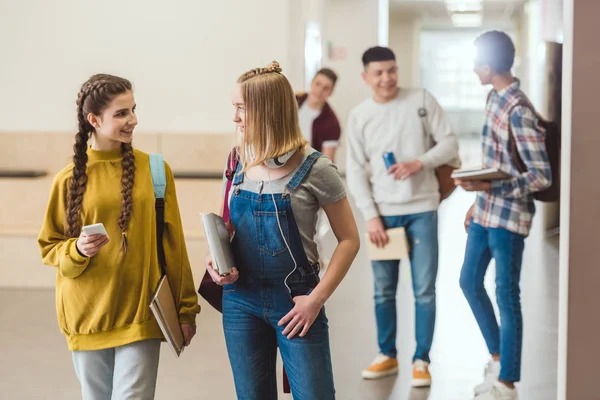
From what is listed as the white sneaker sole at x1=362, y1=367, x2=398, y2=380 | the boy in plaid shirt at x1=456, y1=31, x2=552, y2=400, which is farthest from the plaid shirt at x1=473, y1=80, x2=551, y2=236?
the white sneaker sole at x1=362, y1=367, x2=398, y2=380

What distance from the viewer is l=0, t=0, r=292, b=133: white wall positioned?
791cm

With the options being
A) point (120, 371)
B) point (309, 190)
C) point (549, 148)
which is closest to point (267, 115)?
point (309, 190)

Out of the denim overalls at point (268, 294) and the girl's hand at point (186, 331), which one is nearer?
the denim overalls at point (268, 294)

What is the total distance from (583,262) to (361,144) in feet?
6.87

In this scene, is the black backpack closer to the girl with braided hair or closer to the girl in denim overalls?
the girl in denim overalls

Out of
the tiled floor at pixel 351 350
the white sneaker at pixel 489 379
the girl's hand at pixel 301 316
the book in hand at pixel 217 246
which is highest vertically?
the book in hand at pixel 217 246

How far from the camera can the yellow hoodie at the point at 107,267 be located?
2.80 m

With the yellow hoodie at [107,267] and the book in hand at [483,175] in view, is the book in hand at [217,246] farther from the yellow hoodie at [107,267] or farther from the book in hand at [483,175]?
the book in hand at [483,175]

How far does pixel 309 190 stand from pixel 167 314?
24.8 inches

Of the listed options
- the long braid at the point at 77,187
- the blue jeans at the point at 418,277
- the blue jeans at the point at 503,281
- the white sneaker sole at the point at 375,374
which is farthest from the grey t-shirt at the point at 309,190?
the white sneaker sole at the point at 375,374

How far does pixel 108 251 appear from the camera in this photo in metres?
2.81

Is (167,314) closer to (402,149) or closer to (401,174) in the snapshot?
(401,174)

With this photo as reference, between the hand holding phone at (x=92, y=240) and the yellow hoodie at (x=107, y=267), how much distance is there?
5.2 inches

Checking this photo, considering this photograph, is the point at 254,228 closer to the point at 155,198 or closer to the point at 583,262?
the point at 155,198
